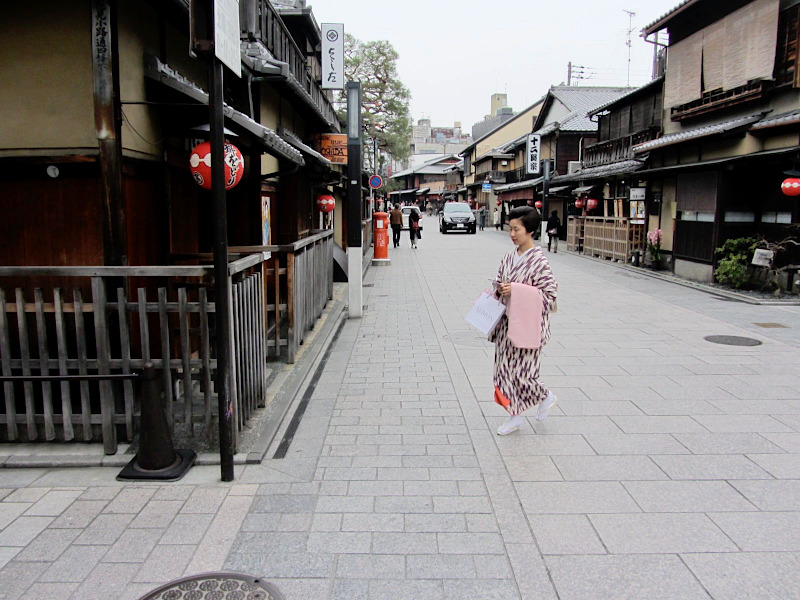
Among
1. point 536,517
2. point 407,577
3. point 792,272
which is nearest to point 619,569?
point 536,517

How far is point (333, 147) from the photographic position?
609 inches

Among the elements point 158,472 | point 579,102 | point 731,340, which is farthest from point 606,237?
point 158,472

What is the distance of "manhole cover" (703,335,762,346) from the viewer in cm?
884

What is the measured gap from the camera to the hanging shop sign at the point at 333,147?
15.2 meters

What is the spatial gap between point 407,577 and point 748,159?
13.1m

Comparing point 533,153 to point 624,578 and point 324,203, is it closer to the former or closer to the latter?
point 324,203

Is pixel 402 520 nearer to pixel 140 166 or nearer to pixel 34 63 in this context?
pixel 140 166

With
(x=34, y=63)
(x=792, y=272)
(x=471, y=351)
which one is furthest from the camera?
(x=792, y=272)

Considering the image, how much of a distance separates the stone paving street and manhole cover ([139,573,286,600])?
0.27 ft

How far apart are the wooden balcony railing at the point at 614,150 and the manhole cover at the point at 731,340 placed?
14.3 metres

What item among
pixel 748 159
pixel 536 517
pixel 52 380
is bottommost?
pixel 536 517

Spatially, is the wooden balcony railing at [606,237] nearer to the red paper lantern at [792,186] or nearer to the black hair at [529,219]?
the red paper lantern at [792,186]

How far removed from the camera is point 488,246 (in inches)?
1145

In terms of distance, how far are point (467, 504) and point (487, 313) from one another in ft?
5.68
